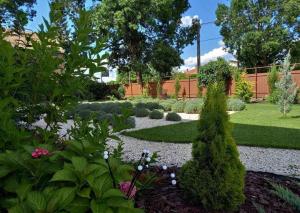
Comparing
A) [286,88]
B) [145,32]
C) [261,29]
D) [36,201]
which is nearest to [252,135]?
[286,88]

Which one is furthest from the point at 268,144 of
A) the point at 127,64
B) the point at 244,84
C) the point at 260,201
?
the point at 127,64

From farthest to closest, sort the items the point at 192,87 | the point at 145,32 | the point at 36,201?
the point at 145,32
the point at 192,87
the point at 36,201

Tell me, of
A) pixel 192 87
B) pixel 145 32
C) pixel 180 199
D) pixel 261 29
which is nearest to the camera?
pixel 180 199

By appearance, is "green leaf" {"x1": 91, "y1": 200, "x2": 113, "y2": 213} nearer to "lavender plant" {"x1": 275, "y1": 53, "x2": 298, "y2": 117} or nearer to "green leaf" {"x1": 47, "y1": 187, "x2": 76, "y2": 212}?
"green leaf" {"x1": 47, "y1": 187, "x2": 76, "y2": 212}

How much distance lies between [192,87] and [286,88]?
47.2 feet

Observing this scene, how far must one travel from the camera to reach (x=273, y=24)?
34.1 m

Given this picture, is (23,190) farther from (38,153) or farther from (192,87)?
(192,87)

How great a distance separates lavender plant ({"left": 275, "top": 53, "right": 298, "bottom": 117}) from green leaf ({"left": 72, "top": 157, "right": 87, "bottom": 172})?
10.5 meters

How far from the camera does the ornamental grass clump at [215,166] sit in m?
2.32

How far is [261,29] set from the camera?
3428 cm

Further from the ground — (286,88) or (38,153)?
(286,88)

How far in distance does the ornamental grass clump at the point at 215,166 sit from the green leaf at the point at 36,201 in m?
1.15

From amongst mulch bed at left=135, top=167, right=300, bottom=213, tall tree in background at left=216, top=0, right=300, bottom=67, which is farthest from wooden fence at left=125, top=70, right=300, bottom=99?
mulch bed at left=135, top=167, right=300, bottom=213

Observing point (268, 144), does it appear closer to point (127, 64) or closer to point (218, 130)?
point (218, 130)
